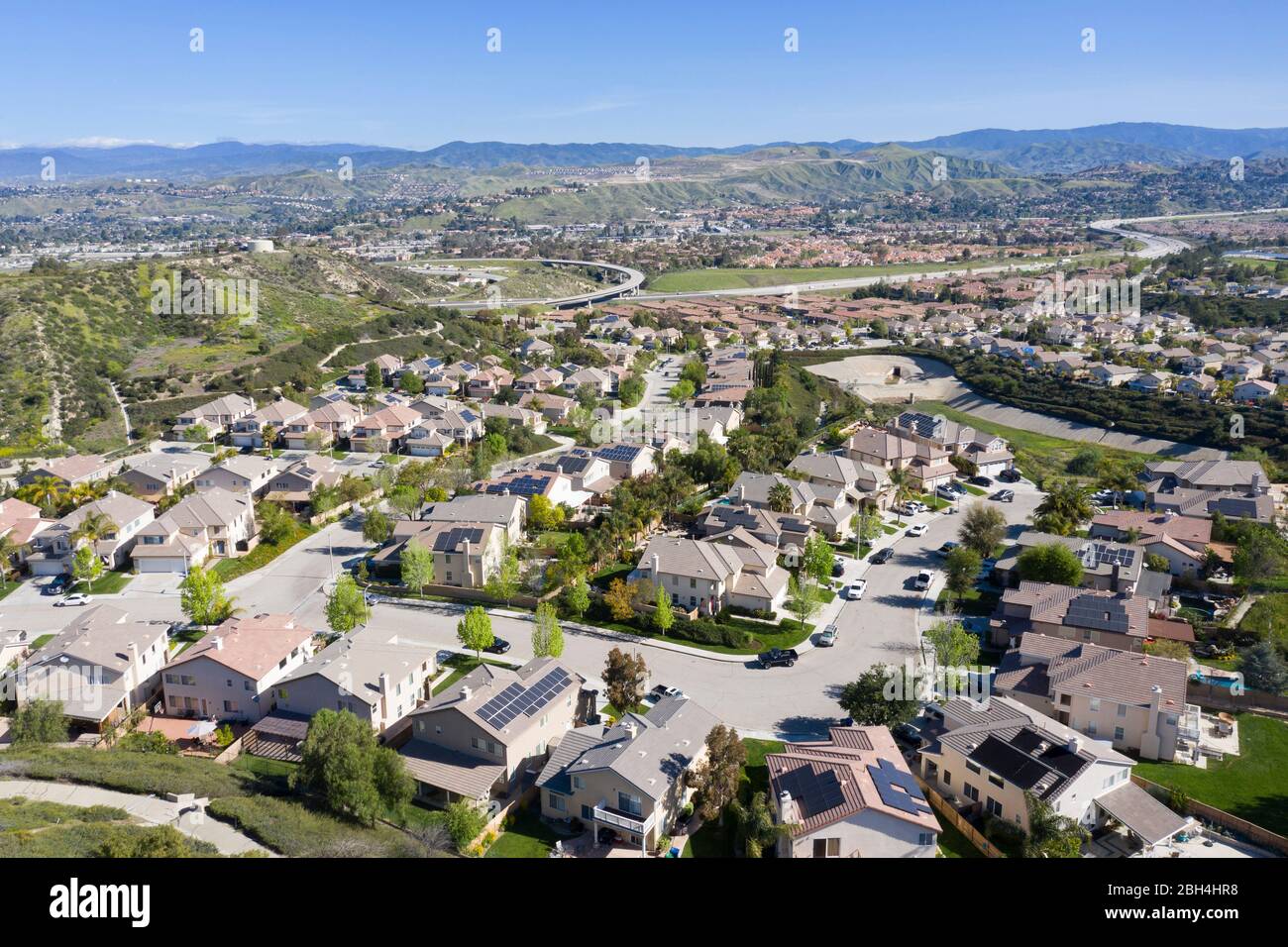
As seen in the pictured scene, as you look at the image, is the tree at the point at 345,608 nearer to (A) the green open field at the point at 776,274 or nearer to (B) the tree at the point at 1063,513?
(B) the tree at the point at 1063,513

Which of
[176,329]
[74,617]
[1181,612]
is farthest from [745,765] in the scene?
[176,329]

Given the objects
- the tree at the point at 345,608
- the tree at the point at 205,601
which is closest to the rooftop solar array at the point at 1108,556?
the tree at the point at 345,608

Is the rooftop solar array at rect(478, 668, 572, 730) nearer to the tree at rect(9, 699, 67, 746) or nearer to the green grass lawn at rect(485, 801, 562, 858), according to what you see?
the green grass lawn at rect(485, 801, 562, 858)

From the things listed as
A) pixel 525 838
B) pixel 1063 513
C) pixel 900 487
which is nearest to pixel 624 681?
pixel 525 838

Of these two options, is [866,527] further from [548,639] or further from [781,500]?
[548,639]

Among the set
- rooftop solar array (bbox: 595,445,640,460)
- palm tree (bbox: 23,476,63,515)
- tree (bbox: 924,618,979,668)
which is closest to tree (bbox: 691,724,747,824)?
tree (bbox: 924,618,979,668)
